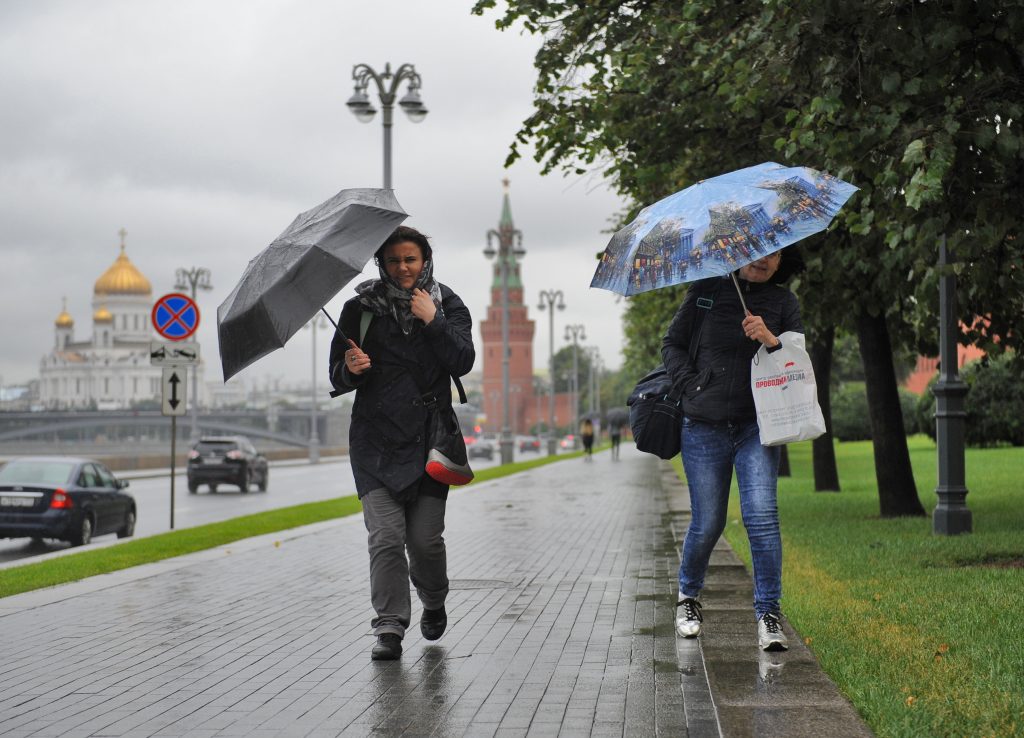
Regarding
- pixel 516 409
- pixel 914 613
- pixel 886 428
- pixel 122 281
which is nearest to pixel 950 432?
pixel 886 428

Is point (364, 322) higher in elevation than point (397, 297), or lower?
lower

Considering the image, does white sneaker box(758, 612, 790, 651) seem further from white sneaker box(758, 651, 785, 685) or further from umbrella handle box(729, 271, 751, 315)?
umbrella handle box(729, 271, 751, 315)

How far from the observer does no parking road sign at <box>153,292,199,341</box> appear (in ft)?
59.2

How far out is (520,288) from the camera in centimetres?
15650

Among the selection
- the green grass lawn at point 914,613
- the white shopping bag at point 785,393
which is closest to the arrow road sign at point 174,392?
the green grass lawn at point 914,613

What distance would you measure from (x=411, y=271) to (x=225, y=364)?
3.26 ft

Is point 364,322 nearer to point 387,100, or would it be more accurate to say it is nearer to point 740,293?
point 740,293

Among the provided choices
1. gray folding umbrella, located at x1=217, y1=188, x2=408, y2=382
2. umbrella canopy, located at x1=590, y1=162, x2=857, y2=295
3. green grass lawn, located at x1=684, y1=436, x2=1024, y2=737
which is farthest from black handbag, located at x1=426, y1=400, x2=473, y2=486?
green grass lawn, located at x1=684, y1=436, x2=1024, y2=737

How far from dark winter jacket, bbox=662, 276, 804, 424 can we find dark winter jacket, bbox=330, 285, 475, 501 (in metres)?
1.04

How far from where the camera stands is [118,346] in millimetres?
187750

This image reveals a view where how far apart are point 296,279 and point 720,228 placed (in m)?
1.94

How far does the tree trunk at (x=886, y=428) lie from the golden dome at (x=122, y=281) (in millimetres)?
178309

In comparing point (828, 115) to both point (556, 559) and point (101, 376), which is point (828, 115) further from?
point (101, 376)

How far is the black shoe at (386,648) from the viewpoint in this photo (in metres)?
6.39
